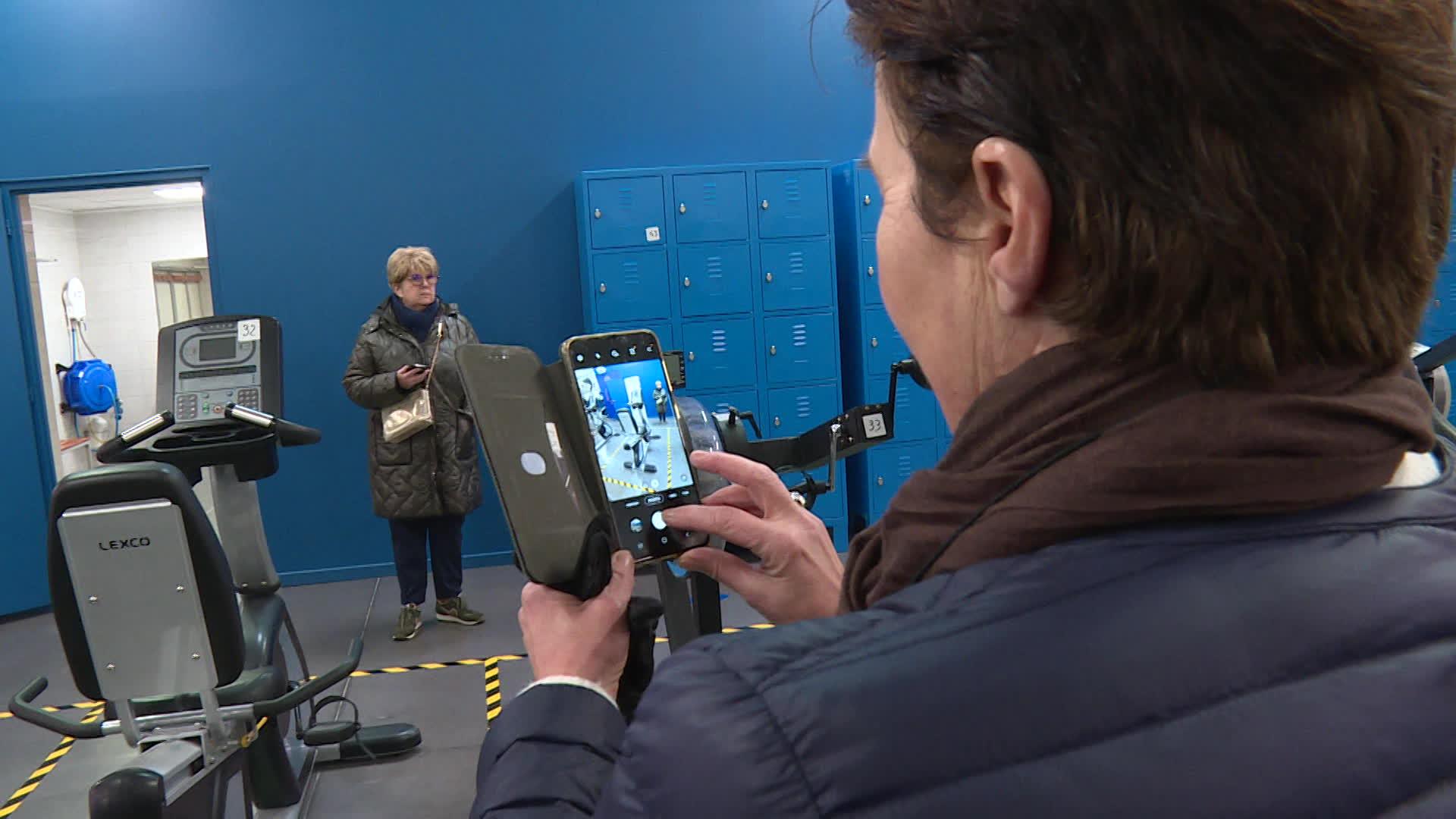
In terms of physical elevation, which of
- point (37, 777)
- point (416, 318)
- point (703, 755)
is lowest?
point (37, 777)

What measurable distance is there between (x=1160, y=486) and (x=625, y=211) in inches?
205

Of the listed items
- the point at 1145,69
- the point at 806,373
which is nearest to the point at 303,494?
the point at 806,373

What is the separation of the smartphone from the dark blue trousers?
11.8ft

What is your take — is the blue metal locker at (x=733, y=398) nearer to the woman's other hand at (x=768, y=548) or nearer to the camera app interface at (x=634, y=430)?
the camera app interface at (x=634, y=430)

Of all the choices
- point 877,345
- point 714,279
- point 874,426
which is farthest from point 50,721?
point 877,345

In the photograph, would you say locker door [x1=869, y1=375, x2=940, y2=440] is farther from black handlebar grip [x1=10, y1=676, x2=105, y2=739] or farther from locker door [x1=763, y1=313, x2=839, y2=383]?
black handlebar grip [x1=10, y1=676, x2=105, y2=739]

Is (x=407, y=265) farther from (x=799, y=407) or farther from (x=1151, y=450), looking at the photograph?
(x=1151, y=450)

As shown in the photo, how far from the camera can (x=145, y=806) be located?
79.6 inches

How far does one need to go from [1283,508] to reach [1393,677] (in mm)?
89

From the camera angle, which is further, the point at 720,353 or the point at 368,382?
the point at 720,353

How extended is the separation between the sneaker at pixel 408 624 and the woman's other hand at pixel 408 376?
105 cm

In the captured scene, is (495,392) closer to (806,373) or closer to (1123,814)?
(1123,814)

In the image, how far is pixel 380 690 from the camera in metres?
3.98

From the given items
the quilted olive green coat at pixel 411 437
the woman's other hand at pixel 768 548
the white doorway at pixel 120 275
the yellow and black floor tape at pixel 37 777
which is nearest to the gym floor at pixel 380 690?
the yellow and black floor tape at pixel 37 777
